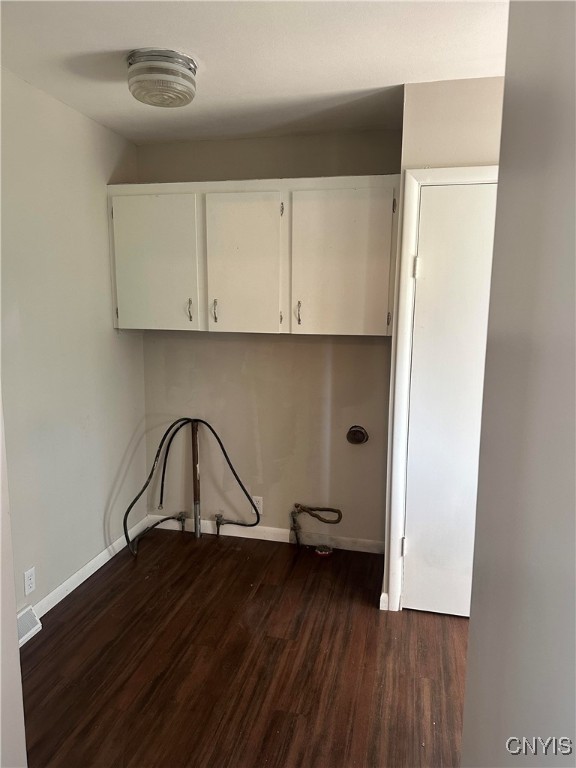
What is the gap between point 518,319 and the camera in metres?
0.71

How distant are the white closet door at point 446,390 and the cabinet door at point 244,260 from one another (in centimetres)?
83

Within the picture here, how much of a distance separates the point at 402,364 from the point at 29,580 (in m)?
2.09

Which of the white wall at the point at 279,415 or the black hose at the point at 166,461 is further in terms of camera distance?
the black hose at the point at 166,461

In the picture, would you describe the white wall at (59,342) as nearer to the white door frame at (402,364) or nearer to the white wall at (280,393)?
the white wall at (280,393)

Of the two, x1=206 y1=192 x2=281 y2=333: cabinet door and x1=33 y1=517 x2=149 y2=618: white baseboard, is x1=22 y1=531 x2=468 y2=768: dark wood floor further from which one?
x1=206 y1=192 x2=281 y2=333: cabinet door

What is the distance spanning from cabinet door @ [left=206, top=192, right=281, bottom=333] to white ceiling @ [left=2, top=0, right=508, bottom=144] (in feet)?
1.51

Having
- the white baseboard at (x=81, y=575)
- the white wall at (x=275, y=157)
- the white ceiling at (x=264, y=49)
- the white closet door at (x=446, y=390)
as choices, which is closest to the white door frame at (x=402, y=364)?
the white closet door at (x=446, y=390)

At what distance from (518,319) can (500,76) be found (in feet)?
6.53

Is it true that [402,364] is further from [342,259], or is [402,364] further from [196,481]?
[196,481]

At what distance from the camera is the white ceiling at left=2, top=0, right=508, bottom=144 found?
64.7 inches

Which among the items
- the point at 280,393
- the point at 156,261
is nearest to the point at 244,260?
the point at 156,261

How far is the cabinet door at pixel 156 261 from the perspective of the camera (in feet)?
9.48

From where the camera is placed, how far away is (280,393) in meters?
3.23

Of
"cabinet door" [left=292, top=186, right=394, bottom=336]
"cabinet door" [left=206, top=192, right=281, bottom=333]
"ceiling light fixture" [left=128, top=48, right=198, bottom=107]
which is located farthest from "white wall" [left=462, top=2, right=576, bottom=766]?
"cabinet door" [left=206, top=192, right=281, bottom=333]
